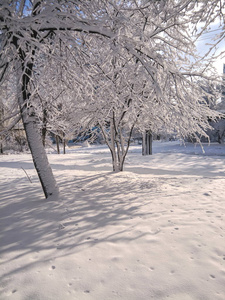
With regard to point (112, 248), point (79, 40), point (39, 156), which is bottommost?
point (112, 248)

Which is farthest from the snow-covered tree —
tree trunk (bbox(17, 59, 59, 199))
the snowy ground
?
the snowy ground

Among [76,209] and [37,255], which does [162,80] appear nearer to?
[76,209]

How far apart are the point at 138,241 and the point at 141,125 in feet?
24.2

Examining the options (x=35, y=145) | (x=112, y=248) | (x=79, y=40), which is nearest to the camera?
(x=112, y=248)

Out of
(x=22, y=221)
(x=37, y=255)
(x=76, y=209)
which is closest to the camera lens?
(x=37, y=255)

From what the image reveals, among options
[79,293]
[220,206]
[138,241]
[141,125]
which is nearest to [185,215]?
[220,206]

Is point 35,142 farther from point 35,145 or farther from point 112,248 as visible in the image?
point 112,248

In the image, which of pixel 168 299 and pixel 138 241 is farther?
pixel 138 241

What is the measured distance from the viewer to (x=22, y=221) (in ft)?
12.2

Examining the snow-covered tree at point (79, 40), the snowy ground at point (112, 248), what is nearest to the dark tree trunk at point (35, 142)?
the snow-covered tree at point (79, 40)

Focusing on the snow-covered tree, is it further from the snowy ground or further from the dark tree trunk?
the snowy ground

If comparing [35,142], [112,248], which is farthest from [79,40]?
[112,248]

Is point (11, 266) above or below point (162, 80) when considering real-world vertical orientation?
below

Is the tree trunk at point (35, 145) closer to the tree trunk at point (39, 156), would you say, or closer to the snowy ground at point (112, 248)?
the tree trunk at point (39, 156)
